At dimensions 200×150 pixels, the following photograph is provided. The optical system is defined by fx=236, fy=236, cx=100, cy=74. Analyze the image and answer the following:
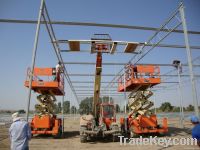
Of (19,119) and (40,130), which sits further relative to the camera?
(40,130)

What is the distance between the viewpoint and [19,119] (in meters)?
6.44

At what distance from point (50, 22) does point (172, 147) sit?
8.17 metres

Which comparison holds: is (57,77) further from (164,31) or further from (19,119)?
(19,119)

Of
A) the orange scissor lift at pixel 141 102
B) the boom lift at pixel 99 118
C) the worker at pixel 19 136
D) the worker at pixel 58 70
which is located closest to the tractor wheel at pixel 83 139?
the boom lift at pixel 99 118

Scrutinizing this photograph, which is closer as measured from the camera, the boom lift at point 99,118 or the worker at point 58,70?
the boom lift at point 99,118

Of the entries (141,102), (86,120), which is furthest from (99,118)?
(141,102)

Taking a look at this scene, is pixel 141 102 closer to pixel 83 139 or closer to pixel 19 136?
pixel 83 139

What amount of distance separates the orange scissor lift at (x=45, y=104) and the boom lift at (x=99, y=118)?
2.35m

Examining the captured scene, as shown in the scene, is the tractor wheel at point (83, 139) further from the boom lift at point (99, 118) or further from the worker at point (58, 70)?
the worker at point (58, 70)

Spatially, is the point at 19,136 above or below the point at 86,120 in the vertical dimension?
below

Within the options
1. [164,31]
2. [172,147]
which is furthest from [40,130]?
[164,31]

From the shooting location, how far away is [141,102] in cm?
1537

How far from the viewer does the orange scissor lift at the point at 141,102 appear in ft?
47.7

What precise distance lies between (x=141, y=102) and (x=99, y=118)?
3.04 metres
